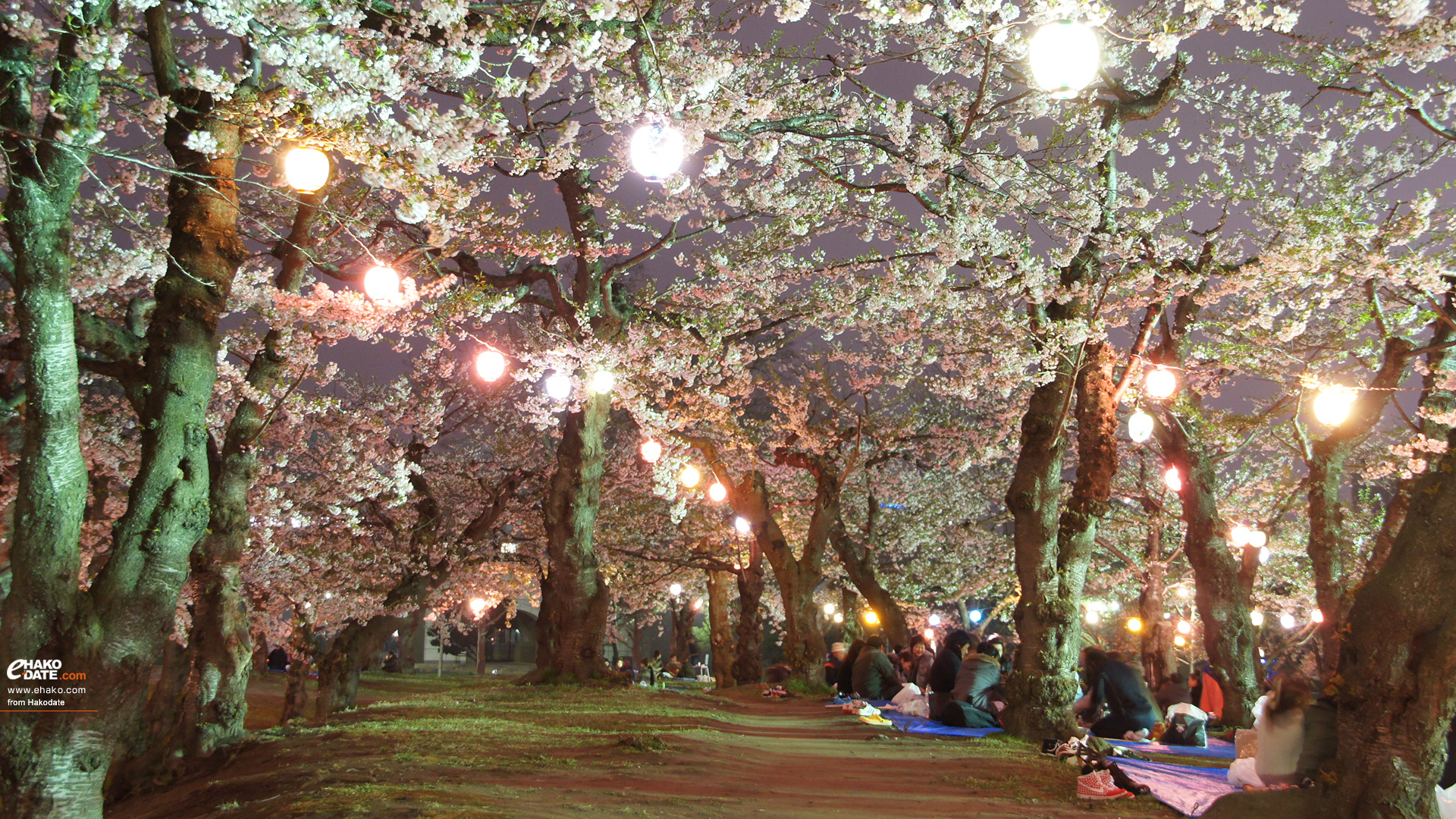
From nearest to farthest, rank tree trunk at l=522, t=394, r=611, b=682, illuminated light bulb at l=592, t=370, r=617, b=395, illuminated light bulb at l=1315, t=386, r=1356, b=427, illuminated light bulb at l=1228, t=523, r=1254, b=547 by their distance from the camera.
Result: 1. illuminated light bulb at l=1315, t=386, r=1356, b=427
2. illuminated light bulb at l=592, t=370, r=617, b=395
3. tree trunk at l=522, t=394, r=611, b=682
4. illuminated light bulb at l=1228, t=523, r=1254, b=547

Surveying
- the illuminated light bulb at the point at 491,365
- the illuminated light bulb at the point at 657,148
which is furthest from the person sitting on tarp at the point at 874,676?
the illuminated light bulb at the point at 657,148

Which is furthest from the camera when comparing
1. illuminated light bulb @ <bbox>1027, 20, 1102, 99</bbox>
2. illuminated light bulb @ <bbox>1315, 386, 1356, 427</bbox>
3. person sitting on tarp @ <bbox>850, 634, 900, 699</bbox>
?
person sitting on tarp @ <bbox>850, 634, 900, 699</bbox>

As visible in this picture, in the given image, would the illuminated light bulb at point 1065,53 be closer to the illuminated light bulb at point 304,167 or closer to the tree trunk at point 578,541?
the illuminated light bulb at point 304,167

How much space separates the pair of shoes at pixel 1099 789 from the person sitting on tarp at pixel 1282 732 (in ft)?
2.98

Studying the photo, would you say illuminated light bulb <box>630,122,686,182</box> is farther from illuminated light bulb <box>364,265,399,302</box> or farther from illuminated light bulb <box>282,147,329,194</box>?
illuminated light bulb <box>364,265,399,302</box>

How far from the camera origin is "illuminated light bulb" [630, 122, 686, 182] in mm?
6062

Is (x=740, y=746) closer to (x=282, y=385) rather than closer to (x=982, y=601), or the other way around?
(x=282, y=385)

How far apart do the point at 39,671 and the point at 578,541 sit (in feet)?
28.3

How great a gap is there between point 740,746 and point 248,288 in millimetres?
7010

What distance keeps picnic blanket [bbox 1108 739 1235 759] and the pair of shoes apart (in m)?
3.02

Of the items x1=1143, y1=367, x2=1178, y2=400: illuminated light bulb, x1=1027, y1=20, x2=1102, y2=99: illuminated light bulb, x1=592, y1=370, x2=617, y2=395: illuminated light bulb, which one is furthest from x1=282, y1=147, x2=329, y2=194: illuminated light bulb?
x1=1143, y1=367, x2=1178, y2=400: illuminated light bulb

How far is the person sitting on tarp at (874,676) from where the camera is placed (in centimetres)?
1337

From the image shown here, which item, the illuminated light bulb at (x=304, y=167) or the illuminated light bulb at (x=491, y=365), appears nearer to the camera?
the illuminated light bulb at (x=304, y=167)

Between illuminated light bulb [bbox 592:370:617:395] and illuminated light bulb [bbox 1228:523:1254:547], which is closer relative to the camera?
illuminated light bulb [bbox 592:370:617:395]
